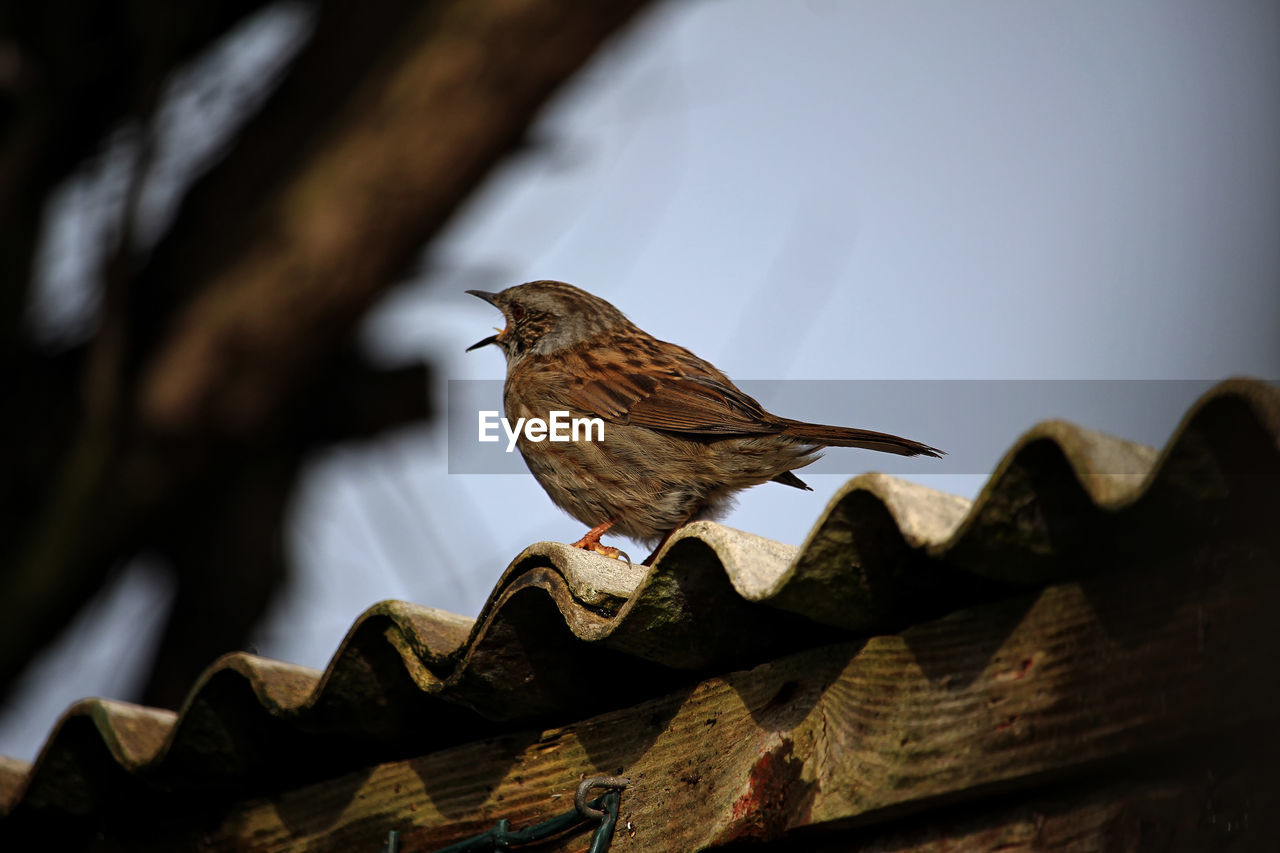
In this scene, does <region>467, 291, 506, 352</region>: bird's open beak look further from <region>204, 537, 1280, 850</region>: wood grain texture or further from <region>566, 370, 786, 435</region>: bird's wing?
<region>204, 537, 1280, 850</region>: wood grain texture

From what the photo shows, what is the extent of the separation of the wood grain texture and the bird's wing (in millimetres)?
1574

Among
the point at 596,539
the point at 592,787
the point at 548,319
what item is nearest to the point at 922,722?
the point at 592,787

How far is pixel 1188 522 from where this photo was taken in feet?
6.38

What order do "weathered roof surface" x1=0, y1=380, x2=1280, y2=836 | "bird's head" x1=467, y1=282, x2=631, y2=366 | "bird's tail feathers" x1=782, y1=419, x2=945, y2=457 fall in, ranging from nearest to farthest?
"weathered roof surface" x1=0, y1=380, x2=1280, y2=836, "bird's tail feathers" x1=782, y1=419, x2=945, y2=457, "bird's head" x1=467, y1=282, x2=631, y2=366

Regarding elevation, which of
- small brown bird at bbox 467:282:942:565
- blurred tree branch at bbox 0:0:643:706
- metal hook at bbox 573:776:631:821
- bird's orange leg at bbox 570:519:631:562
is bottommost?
metal hook at bbox 573:776:631:821

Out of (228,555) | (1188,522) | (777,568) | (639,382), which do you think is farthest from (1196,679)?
(228,555)

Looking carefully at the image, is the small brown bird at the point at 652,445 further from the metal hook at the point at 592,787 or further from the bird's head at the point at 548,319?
the metal hook at the point at 592,787

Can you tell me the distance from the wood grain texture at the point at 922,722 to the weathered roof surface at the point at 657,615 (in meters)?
0.05

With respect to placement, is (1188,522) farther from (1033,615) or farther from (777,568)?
(777,568)

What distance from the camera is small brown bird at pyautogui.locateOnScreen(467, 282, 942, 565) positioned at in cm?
436

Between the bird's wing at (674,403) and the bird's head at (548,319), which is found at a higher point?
the bird's head at (548,319)

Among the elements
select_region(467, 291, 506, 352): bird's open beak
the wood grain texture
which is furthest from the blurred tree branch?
the wood grain texture

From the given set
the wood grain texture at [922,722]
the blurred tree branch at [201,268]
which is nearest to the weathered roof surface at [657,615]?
the wood grain texture at [922,722]

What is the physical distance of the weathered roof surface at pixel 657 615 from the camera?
1.92m
